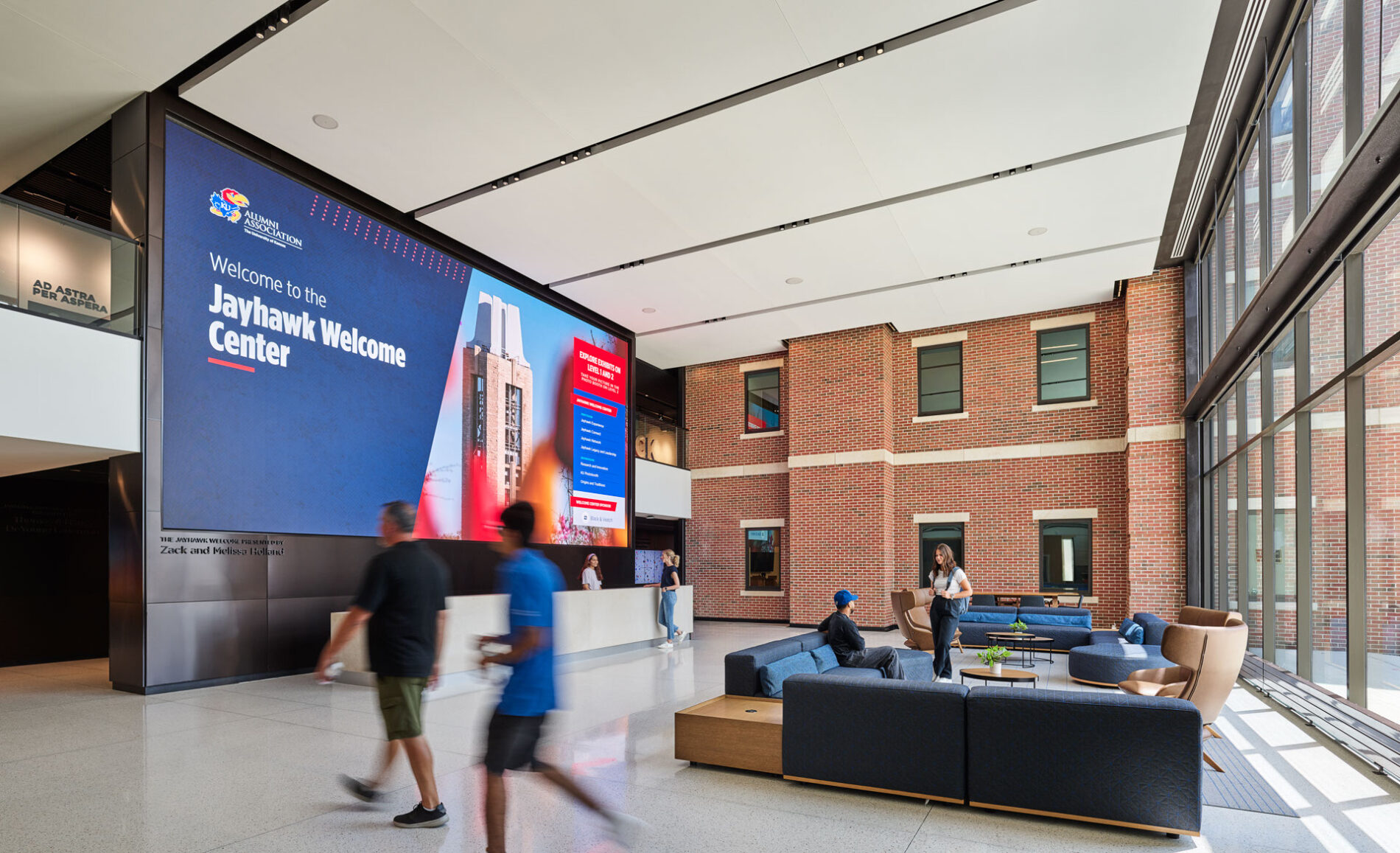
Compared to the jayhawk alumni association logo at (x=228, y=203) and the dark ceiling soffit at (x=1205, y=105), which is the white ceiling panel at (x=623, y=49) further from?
the dark ceiling soffit at (x=1205, y=105)

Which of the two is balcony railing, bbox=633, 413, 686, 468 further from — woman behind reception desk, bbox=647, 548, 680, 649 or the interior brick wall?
woman behind reception desk, bbox=647, 548, 680, 649

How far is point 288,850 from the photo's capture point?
11.9ft

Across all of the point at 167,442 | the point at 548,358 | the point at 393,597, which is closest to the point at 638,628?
the point at 548,358

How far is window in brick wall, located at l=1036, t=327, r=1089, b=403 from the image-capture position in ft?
48.0

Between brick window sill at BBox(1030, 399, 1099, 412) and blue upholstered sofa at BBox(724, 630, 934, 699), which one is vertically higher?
brick window sill at BBox(1030, 399, 1099, 412)

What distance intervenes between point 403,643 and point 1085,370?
1384 centimetres

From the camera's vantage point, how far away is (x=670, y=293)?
43.1ft

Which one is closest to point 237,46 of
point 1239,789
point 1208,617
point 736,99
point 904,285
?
point 736,99

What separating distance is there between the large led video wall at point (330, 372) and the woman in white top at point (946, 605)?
5.91 metres

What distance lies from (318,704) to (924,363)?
12.7 m

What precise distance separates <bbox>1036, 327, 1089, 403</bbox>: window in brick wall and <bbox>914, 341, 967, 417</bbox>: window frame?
4.61ft

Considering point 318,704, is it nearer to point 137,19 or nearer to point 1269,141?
point 137,19

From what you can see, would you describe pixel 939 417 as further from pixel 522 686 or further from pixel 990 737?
pixel 522 686

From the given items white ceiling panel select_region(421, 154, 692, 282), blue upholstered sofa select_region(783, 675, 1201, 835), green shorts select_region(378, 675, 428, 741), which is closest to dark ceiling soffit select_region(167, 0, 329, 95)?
white ceiling panel select_region(421, 154, 692, 282)
